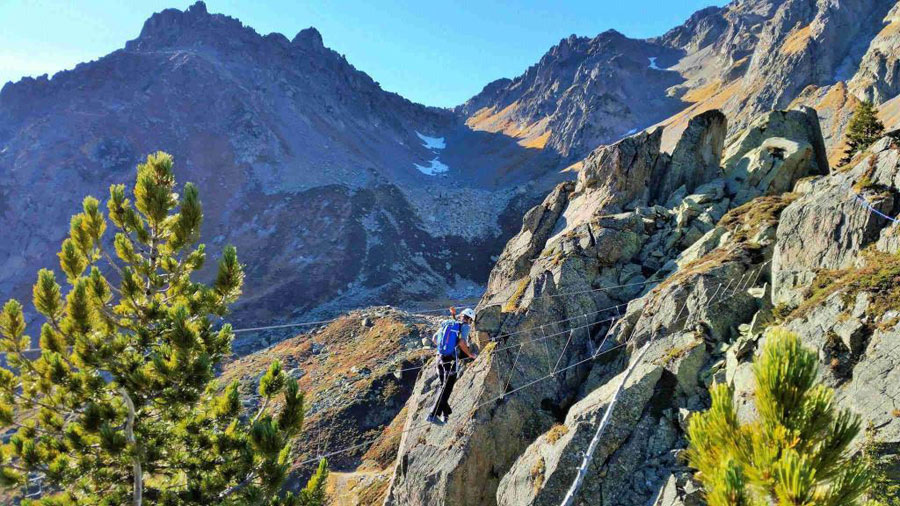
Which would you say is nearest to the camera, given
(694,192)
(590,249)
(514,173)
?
(590,249)

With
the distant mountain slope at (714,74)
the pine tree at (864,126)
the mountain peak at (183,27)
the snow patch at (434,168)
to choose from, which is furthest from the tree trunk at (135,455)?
the mountain peak at (183,27)

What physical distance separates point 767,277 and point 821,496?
40.3ft

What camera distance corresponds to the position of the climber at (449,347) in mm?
13852

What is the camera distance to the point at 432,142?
527 ft

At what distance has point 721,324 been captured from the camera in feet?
43.4

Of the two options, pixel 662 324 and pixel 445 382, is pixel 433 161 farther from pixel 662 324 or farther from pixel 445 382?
pixel 445 382

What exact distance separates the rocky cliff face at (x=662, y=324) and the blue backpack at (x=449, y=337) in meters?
2.61

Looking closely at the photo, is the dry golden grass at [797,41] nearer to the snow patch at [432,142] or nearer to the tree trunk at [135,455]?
the snow patch at [432,142]

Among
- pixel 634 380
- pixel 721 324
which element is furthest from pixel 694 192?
pixel 634 380

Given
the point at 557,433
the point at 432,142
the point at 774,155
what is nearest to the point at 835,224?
the point at 557,433

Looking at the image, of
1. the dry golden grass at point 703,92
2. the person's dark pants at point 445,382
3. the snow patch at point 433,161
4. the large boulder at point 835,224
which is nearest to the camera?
the large boulder at point 835,224

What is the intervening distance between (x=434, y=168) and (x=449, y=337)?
387ft

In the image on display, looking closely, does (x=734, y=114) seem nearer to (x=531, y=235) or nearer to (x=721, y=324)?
(x=531, y=235)

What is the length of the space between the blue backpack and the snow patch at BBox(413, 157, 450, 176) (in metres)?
110
